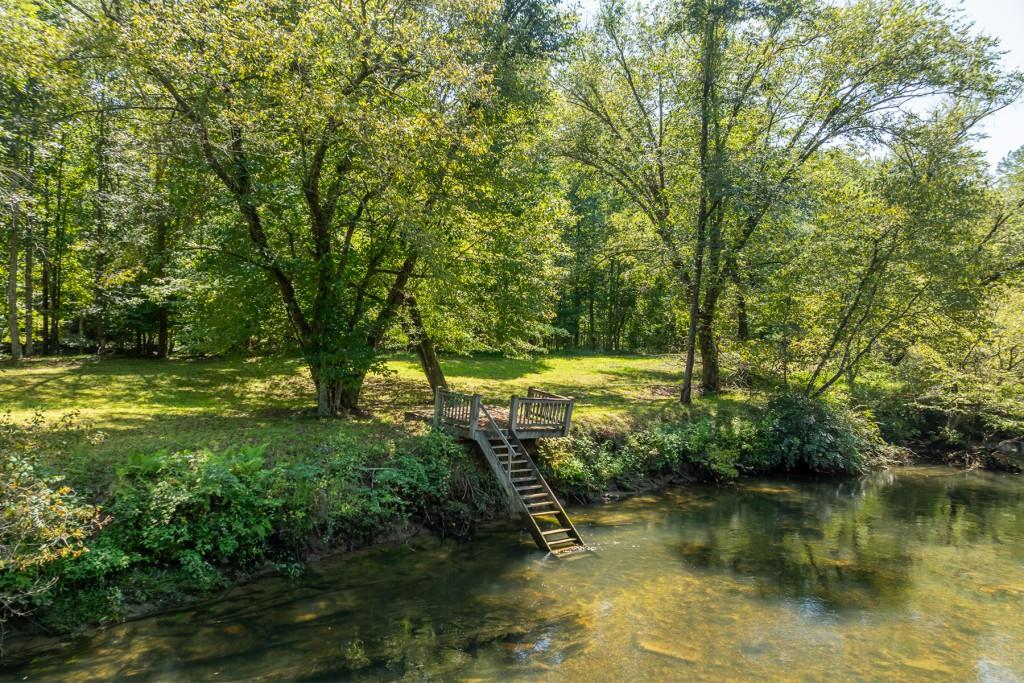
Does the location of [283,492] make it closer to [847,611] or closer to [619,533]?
[619,533]

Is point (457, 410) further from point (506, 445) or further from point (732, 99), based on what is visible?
point (732, 99)

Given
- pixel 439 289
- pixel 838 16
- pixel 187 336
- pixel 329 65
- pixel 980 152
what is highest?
pixel 838 16

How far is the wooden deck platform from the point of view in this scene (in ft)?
40.2

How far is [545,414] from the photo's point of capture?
48.3 ft

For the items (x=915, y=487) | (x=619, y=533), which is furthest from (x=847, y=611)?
(x=915, y=487)

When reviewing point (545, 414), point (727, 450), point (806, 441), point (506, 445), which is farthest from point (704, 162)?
point (506, 445)

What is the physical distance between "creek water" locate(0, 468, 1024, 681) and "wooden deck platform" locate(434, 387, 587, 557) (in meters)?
0.60

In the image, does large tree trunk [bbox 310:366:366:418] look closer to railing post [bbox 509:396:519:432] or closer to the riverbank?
the riverbank

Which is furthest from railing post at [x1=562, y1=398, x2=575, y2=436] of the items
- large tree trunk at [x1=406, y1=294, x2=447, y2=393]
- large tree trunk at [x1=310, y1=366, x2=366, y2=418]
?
large tree trunk at [x1=310, y1=366, x2=366, y2=418]

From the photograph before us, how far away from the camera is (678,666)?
7.80 meters

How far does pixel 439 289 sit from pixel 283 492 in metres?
8.10

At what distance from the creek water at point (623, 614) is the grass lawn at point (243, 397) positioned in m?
3.80

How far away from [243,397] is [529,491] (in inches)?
425

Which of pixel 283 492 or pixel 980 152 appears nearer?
pixel 283 492
